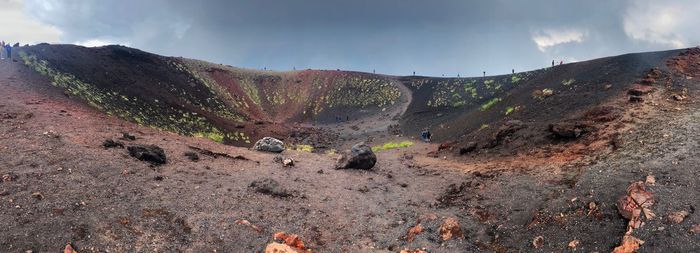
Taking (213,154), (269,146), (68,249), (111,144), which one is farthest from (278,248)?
(269,146)

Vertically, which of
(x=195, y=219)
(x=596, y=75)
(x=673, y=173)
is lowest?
(x=195, y=219)

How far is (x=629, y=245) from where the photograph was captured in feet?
30.6

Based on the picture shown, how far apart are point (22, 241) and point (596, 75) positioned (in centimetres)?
3013

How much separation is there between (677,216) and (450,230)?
17.6ft

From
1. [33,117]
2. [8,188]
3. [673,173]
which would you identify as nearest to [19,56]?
[33,117]

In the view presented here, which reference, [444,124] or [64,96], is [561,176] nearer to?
[444,124]

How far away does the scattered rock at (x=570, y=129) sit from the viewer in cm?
1816

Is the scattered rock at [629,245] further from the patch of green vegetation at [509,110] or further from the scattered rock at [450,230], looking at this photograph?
the patch of green vegetation at [509,110]

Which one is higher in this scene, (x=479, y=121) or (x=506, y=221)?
(x=479, y=121)

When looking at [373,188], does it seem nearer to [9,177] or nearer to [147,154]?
[147,154]

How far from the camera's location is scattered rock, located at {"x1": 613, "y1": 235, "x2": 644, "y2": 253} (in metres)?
9.23

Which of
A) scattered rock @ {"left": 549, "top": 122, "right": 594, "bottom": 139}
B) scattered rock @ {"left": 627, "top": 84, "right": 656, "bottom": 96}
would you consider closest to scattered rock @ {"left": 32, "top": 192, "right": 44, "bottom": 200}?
scattered rock @ {"left": 549, "top": 122, "right": 594, "bottom": 139}

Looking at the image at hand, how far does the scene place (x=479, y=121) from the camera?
3120 cm

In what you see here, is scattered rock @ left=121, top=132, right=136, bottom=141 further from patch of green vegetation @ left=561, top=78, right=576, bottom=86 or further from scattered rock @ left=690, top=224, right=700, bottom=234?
patch of green vegetation @ left=561, top=78, right=576, bottom=86
